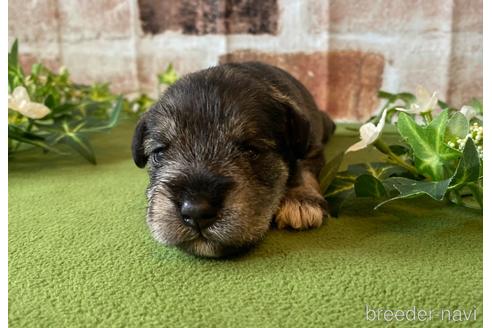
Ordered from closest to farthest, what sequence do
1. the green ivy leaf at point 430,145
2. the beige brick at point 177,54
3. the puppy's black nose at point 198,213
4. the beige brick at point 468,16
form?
1. the puppy's black nose at point 198,213
2. the green ivy leaf at point 430,145
3. the beige brick at point 468,16
4. the beige brick at point 177,54

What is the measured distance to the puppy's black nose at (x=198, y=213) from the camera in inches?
57.7

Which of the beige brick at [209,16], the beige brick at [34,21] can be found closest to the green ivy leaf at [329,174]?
the beige brick at [209,16]

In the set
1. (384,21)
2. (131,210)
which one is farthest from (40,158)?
(384,21)

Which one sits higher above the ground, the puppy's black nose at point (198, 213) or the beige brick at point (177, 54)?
the beige brick at point (177, 54)

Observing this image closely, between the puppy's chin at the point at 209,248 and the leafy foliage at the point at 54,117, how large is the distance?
4.73 ft

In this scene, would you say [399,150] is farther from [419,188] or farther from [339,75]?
[339,75]

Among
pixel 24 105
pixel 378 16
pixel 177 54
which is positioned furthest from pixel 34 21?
pixel 378 16

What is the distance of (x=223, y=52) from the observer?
4219 millimetres

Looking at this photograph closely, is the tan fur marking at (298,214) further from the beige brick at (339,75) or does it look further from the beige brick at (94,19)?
the beige brick at (94,19)

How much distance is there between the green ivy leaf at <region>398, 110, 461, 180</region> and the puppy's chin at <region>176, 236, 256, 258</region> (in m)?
0.76

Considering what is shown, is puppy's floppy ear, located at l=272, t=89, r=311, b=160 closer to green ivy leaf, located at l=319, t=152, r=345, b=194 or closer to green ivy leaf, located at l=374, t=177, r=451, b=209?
green ivy leaf, located at l=319, t=152, r=345, b=194

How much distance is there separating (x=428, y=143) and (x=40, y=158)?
2.22 metres


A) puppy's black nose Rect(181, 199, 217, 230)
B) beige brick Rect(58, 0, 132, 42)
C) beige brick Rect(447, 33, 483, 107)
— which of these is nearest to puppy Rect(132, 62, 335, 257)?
puppy's black nose Rect(181, 199, 217, 230)

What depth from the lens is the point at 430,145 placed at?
5.87 feet
